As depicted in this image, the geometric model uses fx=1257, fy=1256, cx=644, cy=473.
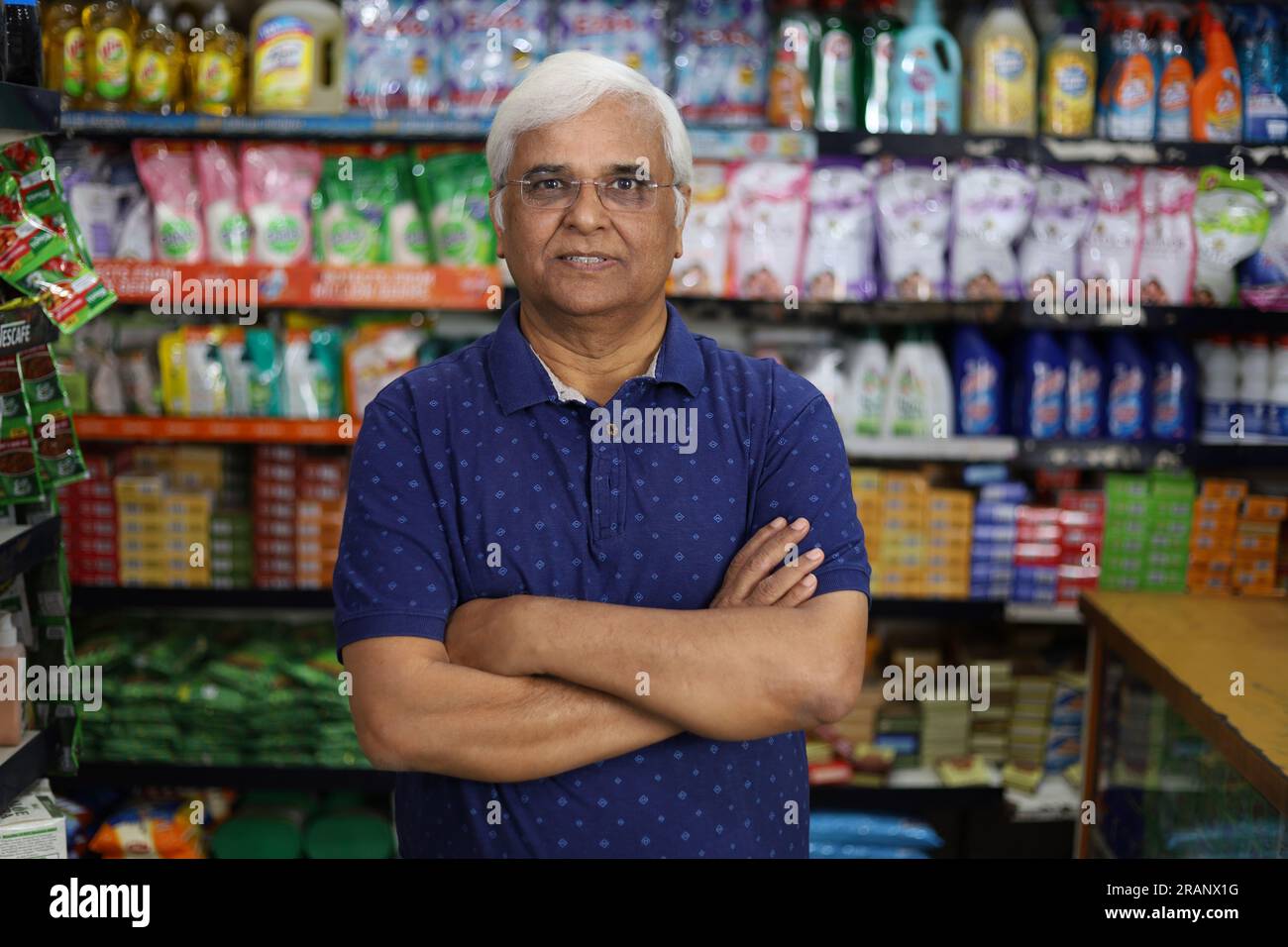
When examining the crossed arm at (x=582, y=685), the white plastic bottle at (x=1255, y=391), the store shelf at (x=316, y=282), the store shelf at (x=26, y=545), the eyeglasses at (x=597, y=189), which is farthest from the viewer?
the white plastic bottle at (x=1255, y=391)

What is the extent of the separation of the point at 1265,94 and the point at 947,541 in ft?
4.90

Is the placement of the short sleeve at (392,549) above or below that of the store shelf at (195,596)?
above

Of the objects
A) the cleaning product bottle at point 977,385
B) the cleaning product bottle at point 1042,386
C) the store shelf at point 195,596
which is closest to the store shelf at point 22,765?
the store shelf at point 195,596

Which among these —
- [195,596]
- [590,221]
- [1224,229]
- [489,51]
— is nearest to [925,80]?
[1224,229]

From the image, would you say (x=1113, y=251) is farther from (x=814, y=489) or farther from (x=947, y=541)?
(x=814, y=489)

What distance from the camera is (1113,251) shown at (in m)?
3.43

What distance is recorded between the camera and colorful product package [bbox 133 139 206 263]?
341 centimetres

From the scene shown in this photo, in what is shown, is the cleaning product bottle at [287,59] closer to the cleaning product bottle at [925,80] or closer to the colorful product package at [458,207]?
the colorful product package at [458,207]

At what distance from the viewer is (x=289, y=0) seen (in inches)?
136

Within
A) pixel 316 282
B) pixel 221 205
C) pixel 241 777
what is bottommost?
pixel 241 777

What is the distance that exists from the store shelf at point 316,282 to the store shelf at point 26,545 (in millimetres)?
1342

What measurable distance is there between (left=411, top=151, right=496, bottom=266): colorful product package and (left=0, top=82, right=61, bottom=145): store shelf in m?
1.48

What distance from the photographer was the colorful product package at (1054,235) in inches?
135
